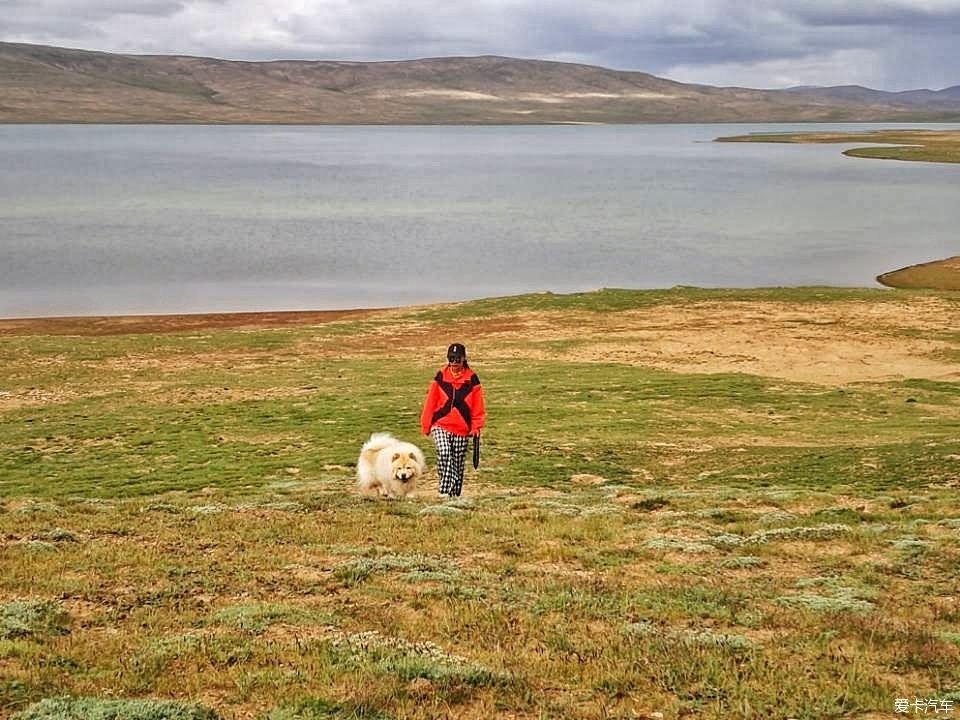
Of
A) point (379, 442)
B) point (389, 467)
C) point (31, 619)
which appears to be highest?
point (379, 442)

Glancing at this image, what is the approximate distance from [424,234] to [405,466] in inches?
2744

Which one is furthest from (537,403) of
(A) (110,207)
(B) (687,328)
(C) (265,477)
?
(A) (110,207)

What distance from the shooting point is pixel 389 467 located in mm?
15516

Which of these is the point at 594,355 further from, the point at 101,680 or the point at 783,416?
the point at 101,680

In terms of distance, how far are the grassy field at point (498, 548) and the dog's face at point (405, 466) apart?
0.52 meters

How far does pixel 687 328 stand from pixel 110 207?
3023 inches

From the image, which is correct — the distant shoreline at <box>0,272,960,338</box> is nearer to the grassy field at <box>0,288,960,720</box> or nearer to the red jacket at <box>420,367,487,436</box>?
the grassy field at <box>0,288,960,720</box>

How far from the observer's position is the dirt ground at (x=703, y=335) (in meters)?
33.7

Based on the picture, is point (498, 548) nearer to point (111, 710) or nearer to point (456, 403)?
point (456, 403)

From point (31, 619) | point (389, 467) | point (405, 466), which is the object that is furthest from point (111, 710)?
point (389, 467)

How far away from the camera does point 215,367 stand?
34.3 meters

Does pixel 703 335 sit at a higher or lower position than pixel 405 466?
higher

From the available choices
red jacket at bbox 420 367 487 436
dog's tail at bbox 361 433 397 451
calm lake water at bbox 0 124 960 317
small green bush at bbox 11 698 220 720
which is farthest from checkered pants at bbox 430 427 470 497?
calm lake water at bbox 0 124 960 317

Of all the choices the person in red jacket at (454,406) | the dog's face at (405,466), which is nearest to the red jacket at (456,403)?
the person in red jacket at (454,406)
